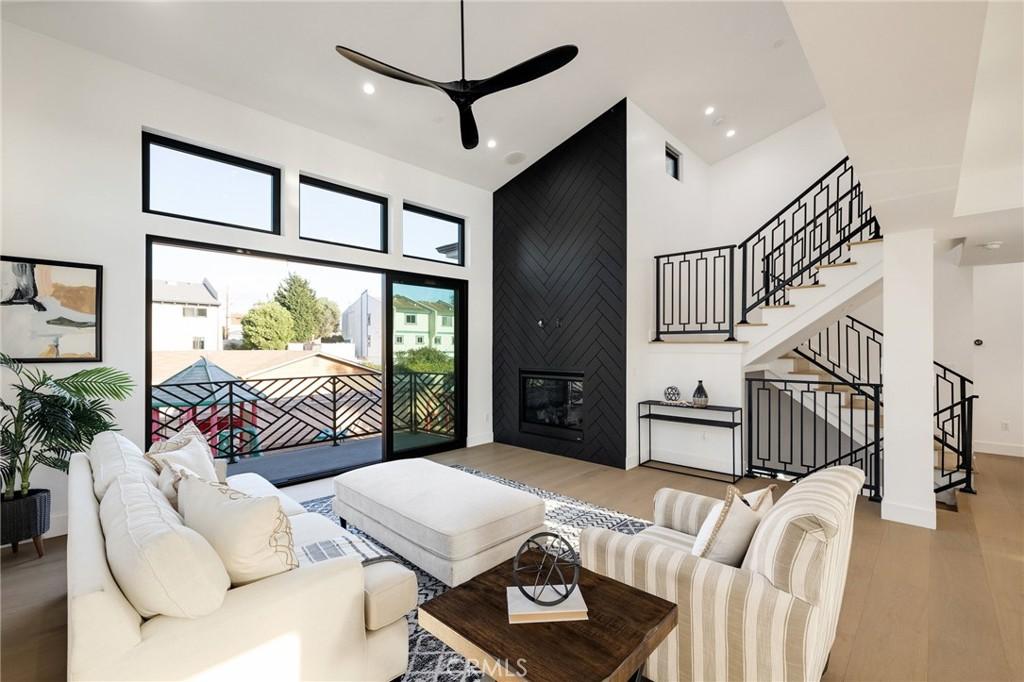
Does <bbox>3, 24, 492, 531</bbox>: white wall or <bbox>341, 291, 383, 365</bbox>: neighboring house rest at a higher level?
<bbox>3, 24, 492, 531</bbox>: white wall

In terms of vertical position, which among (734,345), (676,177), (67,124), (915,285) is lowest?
(734,345)

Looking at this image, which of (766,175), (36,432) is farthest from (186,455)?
(766,175)

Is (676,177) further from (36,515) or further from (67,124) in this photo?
(36,515)

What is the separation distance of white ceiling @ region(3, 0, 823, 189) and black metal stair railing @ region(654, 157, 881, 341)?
141 cm

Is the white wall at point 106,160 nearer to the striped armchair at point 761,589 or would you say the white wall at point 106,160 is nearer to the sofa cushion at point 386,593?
the sofa cushion at point 386,593

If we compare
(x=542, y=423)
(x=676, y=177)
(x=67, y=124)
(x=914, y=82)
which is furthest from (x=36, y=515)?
(x=676, y=177)

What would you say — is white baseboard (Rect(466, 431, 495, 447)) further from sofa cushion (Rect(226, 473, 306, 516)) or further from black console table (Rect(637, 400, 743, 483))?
sofa cushion (Rect(226, 473, 306, 516))

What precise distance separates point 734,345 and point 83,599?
5133mm

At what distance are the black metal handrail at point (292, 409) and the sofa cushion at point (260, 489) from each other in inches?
79.9

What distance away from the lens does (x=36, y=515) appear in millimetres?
2896

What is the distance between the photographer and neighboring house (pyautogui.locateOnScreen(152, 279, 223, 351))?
6488 millimetres

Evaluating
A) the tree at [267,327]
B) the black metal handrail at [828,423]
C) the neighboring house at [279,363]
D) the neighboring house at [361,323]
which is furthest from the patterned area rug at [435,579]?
the tree at [267,327]

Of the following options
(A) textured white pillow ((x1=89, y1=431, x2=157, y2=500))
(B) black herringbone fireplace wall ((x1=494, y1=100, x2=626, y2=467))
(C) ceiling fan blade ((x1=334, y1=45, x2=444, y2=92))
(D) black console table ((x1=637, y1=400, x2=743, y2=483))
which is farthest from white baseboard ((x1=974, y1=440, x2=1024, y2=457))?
(A) textured white pillow ((x1=89, y1=431, x2=157, y2=500))

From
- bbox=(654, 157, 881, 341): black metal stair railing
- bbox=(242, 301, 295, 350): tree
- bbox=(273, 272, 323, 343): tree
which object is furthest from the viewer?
bbox=(273, 272, 323, 343): tree
